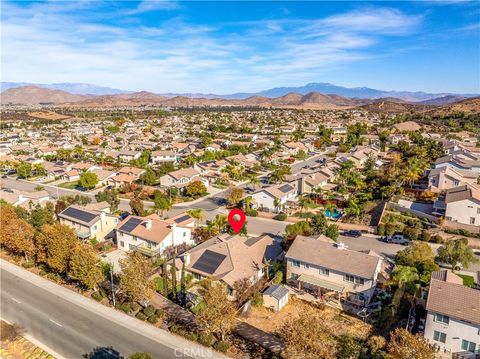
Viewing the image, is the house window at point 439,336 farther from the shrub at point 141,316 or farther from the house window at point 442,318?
the shrub at point 141,316

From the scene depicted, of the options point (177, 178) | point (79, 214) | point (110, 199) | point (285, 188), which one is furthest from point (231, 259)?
point (177, 178)

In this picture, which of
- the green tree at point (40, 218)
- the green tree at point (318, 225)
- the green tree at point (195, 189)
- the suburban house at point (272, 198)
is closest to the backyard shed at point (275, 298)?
the green tree at point (318, 225)

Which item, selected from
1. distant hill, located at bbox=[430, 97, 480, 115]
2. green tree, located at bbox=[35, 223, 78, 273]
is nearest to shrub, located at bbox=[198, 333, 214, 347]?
green tree, located at bbox=[35, 223, 78, 273]

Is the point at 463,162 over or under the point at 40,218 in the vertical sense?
over

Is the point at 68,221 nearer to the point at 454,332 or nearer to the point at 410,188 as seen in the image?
the point at 454,332

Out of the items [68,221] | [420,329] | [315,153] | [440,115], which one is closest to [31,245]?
[68,221]

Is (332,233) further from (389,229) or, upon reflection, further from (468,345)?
(468,345)
